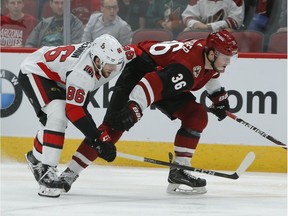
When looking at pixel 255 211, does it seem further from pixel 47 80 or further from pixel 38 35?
pixel 38 35

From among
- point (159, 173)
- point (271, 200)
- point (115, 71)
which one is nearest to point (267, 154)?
point (159, 173)

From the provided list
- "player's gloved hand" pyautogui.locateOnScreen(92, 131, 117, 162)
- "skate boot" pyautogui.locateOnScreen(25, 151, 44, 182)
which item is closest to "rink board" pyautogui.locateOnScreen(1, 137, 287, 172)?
"skate boot" pyautogui.locateOnScreen(25, 151, 44, 182)

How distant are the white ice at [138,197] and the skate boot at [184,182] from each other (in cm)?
6

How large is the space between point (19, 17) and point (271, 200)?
10.3ft

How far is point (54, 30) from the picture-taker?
807 centimetres

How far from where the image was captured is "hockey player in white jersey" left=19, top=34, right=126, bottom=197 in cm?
560

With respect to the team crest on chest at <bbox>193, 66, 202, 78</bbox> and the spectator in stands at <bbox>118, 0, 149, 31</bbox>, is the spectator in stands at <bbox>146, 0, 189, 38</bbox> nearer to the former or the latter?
the spectator in stands at <bbox>118, 0, 149, 31</bbox>

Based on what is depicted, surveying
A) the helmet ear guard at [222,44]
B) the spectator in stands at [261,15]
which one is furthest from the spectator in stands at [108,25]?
the helmet ear guard at [222,44]

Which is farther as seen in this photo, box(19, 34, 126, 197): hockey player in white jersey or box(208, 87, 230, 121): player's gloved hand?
box(208, 87, 230, 121): player's gloved hand

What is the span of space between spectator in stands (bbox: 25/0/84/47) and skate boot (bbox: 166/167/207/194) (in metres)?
2.11

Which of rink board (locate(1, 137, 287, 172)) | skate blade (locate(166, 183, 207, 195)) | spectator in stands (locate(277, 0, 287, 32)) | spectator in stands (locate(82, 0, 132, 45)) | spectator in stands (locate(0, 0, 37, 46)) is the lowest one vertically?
rink board (locate(1, 137, 287, 172))

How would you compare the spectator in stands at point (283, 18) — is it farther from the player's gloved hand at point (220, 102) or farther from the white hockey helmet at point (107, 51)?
the white hockey helmet at point (107, 51)

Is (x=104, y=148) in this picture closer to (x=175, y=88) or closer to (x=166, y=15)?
(x=175, y=88)

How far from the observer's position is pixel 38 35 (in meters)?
8.14
